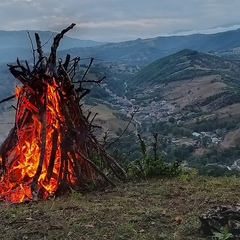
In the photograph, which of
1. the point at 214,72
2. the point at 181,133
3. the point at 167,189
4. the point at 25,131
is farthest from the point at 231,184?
A: the point at 214,72

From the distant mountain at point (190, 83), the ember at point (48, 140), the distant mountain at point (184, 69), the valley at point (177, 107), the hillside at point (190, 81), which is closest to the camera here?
the ember at point (48, 140)

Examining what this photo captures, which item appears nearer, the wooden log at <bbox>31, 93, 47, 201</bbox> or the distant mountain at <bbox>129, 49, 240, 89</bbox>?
the wooden log at <bbox>31, 93, 47, 201</bbox>

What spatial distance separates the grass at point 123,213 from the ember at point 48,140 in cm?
58

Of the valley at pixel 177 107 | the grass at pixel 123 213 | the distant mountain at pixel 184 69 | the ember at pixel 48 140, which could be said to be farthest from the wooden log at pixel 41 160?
the distant mountain at pixel 184 69

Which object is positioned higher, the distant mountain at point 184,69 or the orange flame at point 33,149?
the orange flame at point 33,149

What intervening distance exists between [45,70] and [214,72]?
92019 mm

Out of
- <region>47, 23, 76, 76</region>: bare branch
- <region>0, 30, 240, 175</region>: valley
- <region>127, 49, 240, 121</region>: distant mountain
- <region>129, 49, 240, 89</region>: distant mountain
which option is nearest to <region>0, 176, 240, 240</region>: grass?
<region>47, 23, 76, 76</region>: bare branch

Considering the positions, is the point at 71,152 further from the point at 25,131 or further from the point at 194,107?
the point at 194,107

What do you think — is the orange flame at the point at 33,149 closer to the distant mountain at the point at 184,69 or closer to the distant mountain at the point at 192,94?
the distant mountain at the point at 192,94

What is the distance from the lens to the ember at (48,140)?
23.5ft

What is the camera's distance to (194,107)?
74938 mm

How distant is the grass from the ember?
1.92 feet

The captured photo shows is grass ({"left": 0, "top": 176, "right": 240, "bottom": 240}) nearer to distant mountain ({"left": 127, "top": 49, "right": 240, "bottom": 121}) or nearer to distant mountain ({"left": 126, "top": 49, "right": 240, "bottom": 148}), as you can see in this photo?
distant mountain ({"left": 126, "top": 49, "right": 240, "bottom": 148})

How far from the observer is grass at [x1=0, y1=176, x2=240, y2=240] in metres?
4.60
